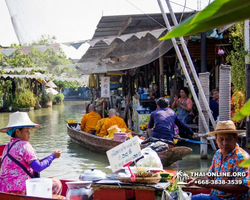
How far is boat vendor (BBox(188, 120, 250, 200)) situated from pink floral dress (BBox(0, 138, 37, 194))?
69.9 inches

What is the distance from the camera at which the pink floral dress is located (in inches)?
151

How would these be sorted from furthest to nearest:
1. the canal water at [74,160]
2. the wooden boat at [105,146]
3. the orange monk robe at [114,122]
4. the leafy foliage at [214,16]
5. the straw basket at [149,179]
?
the orange monk robe at [114,122] < the canal water at [74,160] < the wooden boat at [105,146] < the straw basket at [149,179] < the leafy foliage at [214,16]

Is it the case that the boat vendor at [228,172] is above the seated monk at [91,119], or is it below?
above

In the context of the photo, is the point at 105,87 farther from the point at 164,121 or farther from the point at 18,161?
the point at 18,161

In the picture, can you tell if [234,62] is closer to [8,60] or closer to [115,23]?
[115,23]

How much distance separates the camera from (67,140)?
14.1 metres

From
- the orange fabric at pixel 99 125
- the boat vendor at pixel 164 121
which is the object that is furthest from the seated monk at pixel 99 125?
the boat vendor at pixel 164 121

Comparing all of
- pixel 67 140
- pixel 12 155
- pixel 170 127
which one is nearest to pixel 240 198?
pixel 12 155

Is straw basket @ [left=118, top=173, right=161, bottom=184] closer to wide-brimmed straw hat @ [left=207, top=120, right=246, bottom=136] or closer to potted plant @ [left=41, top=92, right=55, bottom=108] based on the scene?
wide-brimmed straw hat @ [left=207, top=120, right=246, bottom=136]

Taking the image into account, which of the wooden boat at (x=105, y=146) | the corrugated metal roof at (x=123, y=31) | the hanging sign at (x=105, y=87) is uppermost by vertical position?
the corrugated metal roof at (x=123, y=31)

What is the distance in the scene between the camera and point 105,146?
381 inches

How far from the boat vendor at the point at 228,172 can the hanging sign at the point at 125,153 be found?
0.75 metres

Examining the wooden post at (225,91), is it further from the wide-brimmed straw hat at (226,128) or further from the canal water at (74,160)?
the wide-brimmed straw hat at (226,128)

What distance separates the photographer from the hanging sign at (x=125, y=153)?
391 cm
